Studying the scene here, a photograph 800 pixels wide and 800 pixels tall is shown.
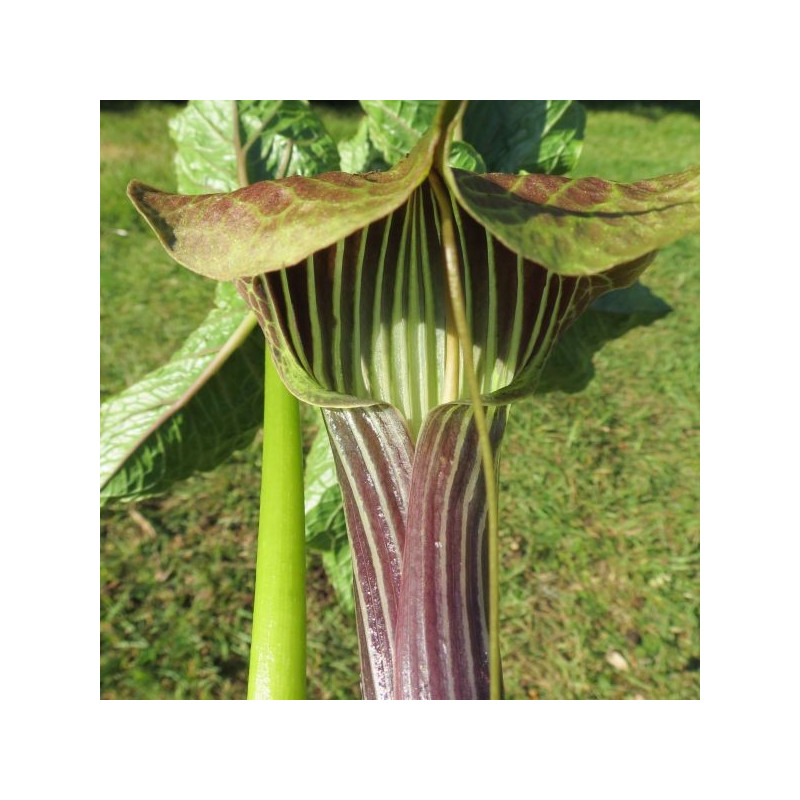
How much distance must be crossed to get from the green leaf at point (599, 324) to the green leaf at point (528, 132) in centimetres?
26

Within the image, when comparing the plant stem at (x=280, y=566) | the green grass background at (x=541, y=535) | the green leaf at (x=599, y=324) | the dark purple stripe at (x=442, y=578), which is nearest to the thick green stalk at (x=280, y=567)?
the plant stem at (x=280, y=566)

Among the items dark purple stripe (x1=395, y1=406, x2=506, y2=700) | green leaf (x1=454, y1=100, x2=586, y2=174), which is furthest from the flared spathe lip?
green leaf (x1=454, y1=100, x2=586, y2=174)

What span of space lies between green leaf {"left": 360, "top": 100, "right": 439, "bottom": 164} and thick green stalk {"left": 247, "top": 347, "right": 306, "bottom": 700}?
47 cm

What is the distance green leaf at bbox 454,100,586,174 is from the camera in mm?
1177

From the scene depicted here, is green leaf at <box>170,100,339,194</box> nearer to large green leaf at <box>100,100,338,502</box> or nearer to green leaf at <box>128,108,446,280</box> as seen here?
large green leaf at <box>100,100,338,502</box>

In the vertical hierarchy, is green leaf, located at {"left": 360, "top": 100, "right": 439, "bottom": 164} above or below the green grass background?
above

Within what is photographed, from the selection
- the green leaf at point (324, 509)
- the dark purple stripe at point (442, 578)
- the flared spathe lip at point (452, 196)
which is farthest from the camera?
the green leaf at point (324, 509)

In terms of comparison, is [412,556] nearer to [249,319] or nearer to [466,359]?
[466,359]

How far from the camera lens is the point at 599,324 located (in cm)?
134

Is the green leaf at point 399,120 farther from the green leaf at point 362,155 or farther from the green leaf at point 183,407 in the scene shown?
the green leaf at point 183,407

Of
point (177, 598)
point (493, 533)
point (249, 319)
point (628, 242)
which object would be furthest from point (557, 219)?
point (177, 598)

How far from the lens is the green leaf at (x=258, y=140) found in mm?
1221

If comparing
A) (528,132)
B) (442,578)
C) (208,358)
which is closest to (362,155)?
(528,132)

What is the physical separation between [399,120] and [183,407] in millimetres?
568
